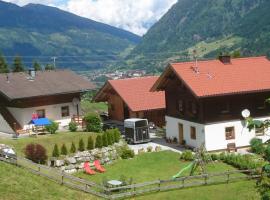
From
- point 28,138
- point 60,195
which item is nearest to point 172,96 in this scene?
point 28,138

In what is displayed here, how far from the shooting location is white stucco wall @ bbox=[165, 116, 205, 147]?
34719 mm

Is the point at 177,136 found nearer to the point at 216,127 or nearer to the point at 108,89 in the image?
the point at 216,127

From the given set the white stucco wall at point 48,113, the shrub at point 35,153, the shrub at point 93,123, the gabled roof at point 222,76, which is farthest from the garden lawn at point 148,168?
the white stucco wall at point 48,113

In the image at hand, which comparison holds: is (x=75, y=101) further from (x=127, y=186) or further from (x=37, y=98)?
(x=127, y=186)

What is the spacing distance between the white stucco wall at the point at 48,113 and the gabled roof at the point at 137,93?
5.70 m

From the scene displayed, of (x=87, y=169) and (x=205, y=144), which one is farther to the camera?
(x=205, y=144)

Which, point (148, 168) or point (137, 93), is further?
point (137, 93)

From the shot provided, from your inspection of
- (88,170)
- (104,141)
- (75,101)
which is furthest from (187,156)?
(75,101)

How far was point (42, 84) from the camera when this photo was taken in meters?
42.6

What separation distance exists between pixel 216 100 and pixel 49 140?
504 inches

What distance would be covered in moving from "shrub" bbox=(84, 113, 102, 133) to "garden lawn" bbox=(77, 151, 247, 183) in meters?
6.17

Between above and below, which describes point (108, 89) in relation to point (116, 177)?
above

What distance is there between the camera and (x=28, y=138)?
35125mm

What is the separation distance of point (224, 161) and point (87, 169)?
948 centimetres
